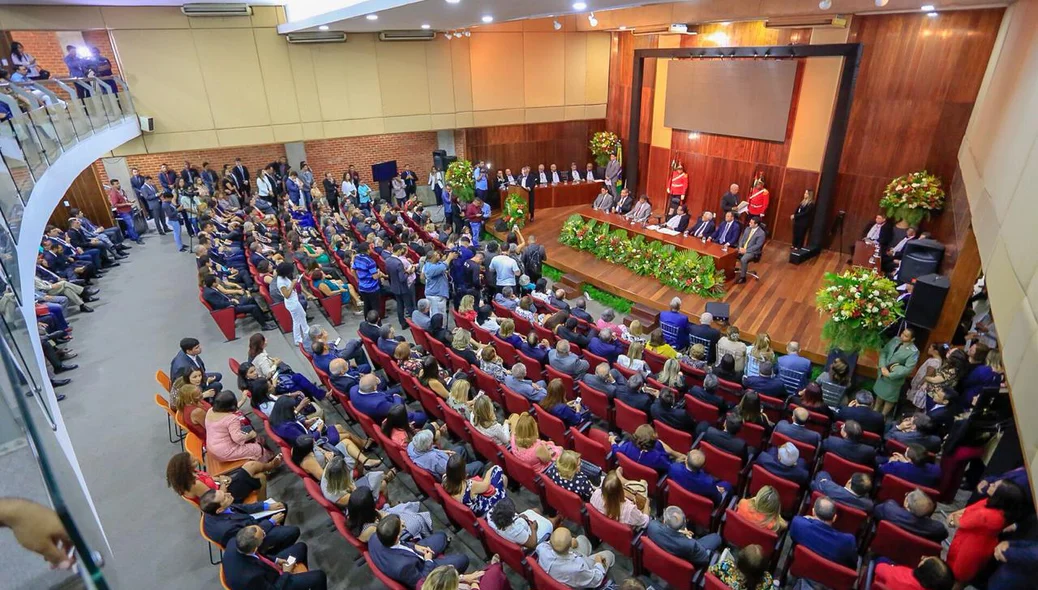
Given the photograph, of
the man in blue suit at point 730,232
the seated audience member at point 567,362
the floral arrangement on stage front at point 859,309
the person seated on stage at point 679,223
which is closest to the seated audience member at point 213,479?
the seated audience member at point 567,362

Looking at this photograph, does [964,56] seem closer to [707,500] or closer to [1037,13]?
[1037,13]

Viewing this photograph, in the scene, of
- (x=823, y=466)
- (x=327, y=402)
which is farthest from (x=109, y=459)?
(x=823, y=466)

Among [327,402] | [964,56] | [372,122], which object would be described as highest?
[964,56]

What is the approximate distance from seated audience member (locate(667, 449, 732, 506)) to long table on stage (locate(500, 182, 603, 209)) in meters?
10.7

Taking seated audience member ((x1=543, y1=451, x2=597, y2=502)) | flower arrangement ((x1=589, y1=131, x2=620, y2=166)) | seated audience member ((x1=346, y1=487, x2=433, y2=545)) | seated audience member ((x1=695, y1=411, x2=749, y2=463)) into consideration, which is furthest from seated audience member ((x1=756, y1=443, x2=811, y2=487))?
flower arrangement ((x1=589, y1=131, x2=620, y2=166))

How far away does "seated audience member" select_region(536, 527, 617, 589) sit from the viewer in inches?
133

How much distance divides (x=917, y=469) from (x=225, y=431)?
19.7ft

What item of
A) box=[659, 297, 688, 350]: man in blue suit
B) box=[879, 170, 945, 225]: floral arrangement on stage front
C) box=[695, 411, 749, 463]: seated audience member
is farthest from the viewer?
box=[879, 170, 945, 225]: floral arrangement on stage front

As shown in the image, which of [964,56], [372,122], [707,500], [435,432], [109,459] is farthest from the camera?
[372,122]

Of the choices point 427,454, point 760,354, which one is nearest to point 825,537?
point 760,354

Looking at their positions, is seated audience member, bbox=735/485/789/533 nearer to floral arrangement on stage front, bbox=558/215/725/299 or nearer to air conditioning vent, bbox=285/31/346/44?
floral arrangement on stage front, bbox=558/215/725/299

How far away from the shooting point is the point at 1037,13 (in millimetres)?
5133

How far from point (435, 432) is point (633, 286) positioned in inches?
220

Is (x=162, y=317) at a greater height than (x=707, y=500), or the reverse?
(x=707, y=500)
